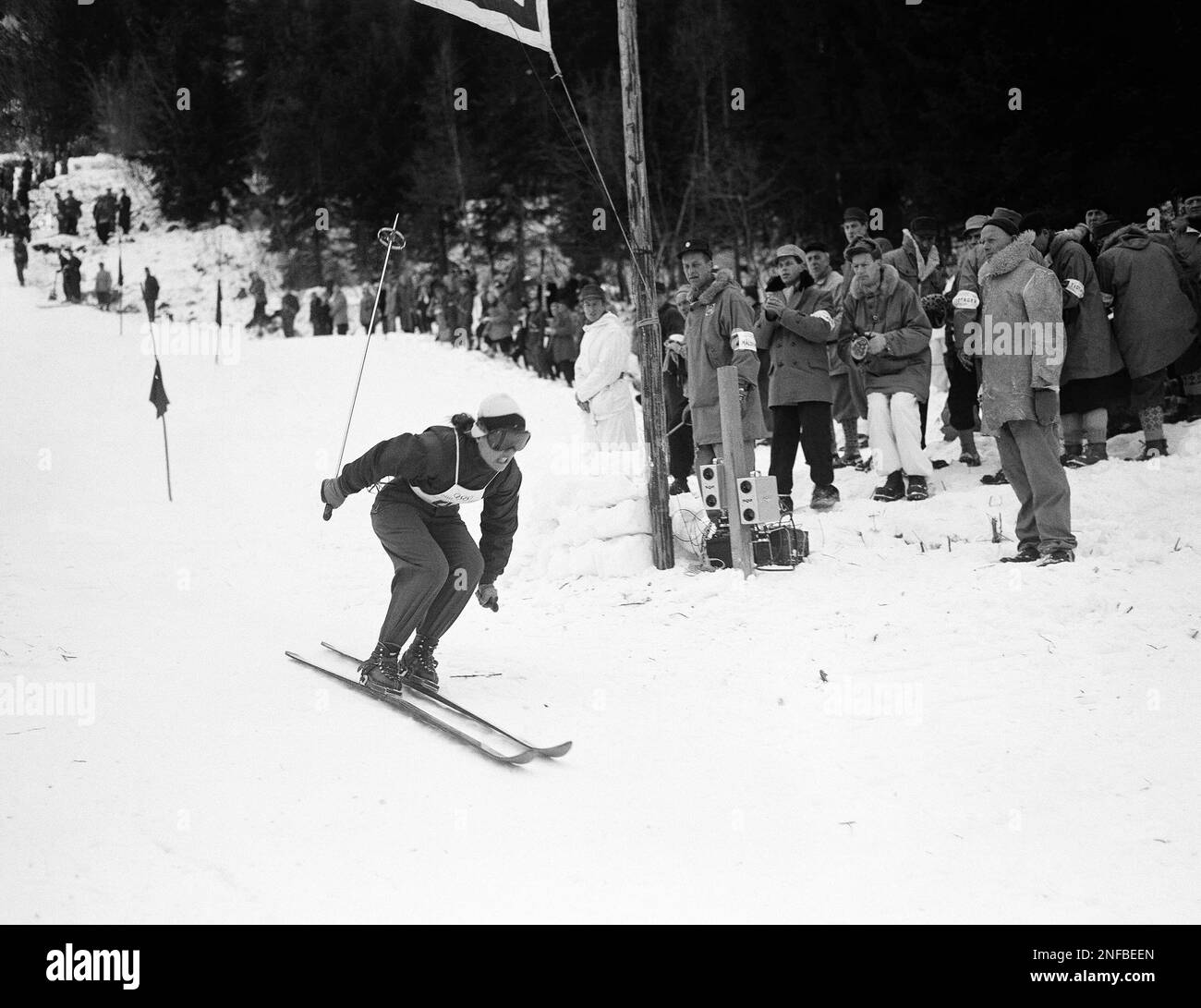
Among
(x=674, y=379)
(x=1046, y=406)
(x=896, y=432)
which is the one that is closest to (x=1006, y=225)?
(x=1046, y=406)

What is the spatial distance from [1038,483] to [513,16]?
A: 4.66 meters

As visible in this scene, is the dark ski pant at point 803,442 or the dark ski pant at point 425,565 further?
the dark ski pant at point 803,442

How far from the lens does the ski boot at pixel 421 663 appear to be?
18.8 ft

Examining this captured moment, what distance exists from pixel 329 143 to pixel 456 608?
38.7 m

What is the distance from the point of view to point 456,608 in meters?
5.94

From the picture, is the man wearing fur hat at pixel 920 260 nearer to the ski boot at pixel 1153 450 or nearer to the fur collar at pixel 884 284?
the fur collar at pixel 884 284

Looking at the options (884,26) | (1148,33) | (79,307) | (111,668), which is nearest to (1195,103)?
(1148,33)

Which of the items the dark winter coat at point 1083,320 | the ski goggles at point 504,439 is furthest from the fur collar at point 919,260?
the ski goggles at point 504,439

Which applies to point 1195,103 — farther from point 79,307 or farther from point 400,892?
point 79,307

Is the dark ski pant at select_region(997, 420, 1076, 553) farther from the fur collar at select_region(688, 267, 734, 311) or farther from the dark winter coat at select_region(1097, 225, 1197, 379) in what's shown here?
the fur collar at select_region(688, 267, 734, 311)

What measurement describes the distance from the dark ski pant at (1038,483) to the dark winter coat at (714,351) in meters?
1.67

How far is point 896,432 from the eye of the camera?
8359mm

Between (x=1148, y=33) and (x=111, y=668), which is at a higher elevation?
(x=1148, y=33)

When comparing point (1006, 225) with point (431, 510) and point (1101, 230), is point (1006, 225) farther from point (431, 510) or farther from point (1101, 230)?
point (431, 510)
